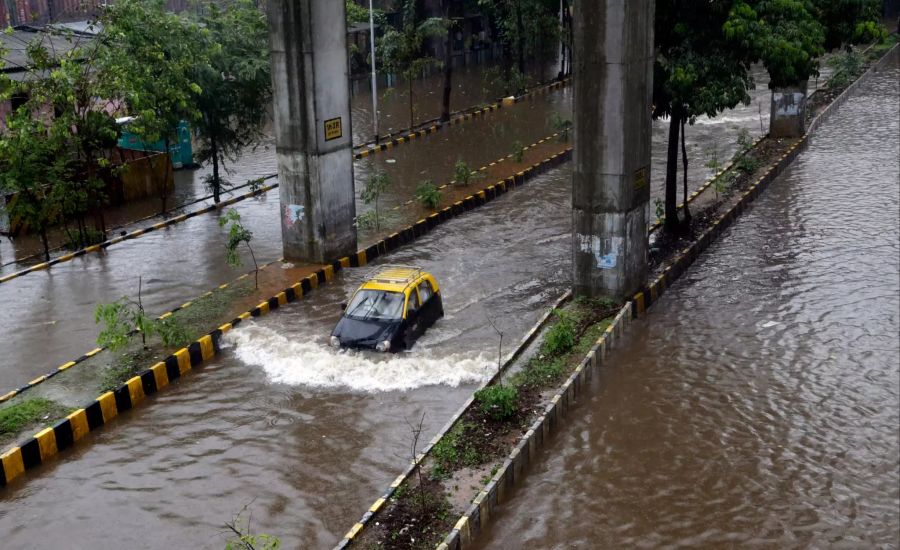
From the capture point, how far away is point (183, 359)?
1385cm

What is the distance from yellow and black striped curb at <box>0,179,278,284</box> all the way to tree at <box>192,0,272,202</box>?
0.66 meters

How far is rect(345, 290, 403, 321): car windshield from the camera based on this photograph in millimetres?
14117

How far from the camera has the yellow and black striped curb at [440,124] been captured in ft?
92.7

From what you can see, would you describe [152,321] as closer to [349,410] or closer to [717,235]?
[349,410]

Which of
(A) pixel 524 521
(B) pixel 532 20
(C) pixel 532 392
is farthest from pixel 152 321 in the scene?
(B) pixel 532 20

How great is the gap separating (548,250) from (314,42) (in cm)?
600

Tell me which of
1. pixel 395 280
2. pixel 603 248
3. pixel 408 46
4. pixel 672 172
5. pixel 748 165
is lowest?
pixel 395 280

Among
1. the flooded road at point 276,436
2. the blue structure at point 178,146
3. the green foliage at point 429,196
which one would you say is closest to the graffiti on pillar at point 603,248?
the flooded road at point 276,436

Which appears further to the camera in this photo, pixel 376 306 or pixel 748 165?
pixel 748 165

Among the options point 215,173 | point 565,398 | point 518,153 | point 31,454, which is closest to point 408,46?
point 518,153

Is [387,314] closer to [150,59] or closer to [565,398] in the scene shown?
[565,398]

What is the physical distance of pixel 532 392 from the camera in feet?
40.7

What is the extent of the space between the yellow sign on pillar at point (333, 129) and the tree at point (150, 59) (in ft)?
9.78

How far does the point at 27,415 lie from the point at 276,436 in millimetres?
3122
